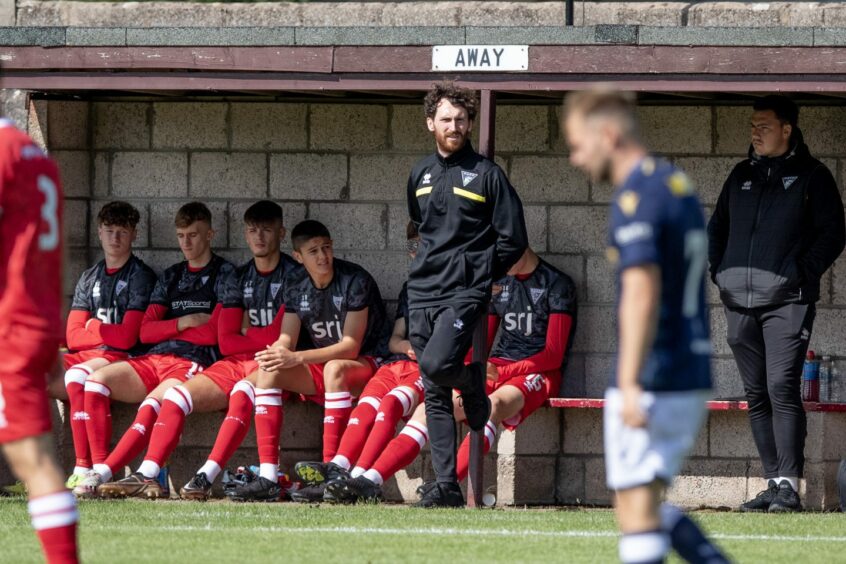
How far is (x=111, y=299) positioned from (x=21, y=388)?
507 cm

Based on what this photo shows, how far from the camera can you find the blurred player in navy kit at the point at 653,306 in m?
4.37

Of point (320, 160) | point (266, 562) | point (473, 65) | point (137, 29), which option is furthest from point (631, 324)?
point (320, 160)

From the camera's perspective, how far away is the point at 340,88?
8.77m

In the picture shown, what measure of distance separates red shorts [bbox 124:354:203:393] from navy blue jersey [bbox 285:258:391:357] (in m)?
0.70

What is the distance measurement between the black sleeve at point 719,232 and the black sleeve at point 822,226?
46 centimetres

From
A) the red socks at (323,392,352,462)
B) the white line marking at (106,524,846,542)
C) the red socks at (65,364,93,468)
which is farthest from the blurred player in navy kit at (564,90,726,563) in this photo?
the red socks at (65,364,93,468)

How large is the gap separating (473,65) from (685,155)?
175 cm

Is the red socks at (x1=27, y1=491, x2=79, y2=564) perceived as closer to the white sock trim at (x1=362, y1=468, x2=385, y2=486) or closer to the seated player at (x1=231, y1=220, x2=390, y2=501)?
the white sock trim at (x1=362, y1=468, x2=385, y2=486)

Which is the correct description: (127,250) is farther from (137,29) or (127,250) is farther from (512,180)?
(512,180)

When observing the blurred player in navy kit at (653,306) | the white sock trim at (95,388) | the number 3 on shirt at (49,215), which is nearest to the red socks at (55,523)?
the number 3 on shirt at (49,215)

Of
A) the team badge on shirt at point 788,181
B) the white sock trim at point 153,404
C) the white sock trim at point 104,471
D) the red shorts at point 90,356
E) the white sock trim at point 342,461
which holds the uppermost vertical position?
the team badge on shirt at point 788,181

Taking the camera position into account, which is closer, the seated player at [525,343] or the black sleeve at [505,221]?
the black sleeve at [505,221]

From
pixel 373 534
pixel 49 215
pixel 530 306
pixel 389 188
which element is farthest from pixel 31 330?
pixel 389 188

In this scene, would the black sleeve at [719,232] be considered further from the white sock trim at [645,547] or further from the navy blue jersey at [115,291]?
the white sock trim at [645,547]
